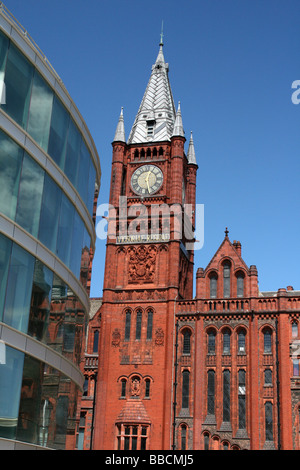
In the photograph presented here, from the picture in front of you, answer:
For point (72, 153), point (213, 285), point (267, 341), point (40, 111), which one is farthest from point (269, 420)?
point (40, 111)

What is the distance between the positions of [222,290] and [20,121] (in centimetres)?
3721

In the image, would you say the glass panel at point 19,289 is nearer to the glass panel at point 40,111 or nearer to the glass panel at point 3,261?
the glass panel at point 3,261

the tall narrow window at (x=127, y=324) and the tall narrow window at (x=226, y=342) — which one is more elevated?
the tall narrow window at (x=127, y=324)

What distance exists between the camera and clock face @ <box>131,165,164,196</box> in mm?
65000

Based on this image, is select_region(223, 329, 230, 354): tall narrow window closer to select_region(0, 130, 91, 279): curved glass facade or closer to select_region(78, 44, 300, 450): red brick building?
select_region(78, 44, 300, 450): red brick building

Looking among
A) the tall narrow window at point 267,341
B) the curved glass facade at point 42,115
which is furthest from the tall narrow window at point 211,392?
the curved glass facade at point 42,115

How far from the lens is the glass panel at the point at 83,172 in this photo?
102 ft

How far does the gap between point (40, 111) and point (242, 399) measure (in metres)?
35.2

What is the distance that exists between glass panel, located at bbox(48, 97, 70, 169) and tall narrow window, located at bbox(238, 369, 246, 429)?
3236 centimetres

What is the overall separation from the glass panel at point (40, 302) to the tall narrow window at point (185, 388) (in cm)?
3181

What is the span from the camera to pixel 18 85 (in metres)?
24.8

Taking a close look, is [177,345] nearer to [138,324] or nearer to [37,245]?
[138,324]
